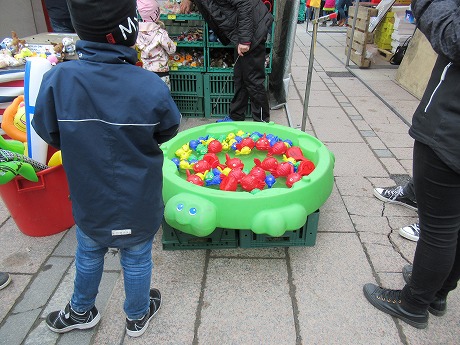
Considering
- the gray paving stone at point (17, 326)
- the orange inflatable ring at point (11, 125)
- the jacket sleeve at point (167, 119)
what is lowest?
the gray paving stone at point (17, 326)

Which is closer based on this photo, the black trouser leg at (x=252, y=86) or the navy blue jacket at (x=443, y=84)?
the navy blue jacket at (x=443, y=84)

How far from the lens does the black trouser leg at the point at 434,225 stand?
5.13ft

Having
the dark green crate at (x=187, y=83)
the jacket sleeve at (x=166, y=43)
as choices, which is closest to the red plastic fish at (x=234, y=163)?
the jacket sleeve at (x=166, y=43)

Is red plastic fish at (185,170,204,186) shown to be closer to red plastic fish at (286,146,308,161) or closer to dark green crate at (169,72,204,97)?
red plastic fish at (286,146,308,161)

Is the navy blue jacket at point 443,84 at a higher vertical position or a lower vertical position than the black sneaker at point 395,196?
higher

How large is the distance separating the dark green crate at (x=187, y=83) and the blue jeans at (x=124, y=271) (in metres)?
3.26

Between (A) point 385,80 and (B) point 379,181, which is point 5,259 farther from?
(A) point 385,80

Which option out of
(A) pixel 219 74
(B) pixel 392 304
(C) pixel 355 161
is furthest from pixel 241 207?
(A) pixel 219 74

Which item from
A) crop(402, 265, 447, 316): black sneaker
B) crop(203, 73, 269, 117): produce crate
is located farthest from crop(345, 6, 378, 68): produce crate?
crop(402, 265, 447, 316): black sneaker

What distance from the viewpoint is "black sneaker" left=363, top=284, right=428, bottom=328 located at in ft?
6.46

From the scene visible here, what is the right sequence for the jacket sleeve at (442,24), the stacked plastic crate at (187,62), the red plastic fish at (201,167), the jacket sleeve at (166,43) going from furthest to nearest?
the stacked plastic crate at (187,62)
the jacket sleeve at (166,43)
the red plastic fish at (201,167)
the jacket sleeve at (442,24)

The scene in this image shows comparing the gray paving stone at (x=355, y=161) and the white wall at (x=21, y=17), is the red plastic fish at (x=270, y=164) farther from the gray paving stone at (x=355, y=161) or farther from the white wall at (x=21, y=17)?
the white wall at (x=21, y=17)

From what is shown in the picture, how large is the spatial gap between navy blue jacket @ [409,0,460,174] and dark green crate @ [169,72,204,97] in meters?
3.38

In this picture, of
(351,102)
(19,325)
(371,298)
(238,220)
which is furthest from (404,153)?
(19,325)
